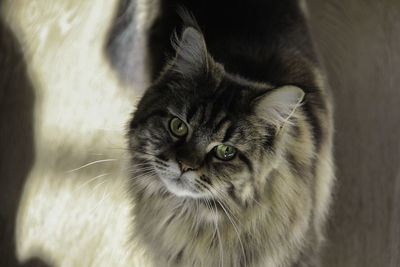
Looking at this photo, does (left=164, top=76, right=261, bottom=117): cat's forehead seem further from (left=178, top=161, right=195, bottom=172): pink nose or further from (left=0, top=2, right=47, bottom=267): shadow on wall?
(left=0, top=2, right=47, bottom=267): shadow on wall

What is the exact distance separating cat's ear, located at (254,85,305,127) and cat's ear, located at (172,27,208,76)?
0.60 feet

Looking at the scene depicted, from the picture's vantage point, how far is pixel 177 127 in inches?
41.0

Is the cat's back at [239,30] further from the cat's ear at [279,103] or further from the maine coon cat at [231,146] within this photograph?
the cat's ear at [279,103]

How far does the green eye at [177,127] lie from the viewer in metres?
1.03

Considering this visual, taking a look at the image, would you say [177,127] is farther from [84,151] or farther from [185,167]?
[84,151]

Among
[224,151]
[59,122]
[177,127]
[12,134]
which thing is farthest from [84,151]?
[224,151]

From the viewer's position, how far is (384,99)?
153cm

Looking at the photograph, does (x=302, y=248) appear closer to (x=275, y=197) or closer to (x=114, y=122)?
(x=275, y=197)

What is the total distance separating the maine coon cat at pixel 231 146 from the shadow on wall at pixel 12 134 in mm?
421

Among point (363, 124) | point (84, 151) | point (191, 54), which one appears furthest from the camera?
point (363, 124)

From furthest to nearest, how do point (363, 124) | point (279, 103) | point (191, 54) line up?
point (363, 124) → point (191, 54) → point (279, 103)

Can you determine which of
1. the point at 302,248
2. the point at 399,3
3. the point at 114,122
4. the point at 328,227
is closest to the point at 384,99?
the point at 399,3

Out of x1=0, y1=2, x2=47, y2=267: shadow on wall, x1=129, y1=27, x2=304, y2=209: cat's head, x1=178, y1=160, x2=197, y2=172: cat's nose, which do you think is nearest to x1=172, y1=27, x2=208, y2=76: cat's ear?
x1=129, y1=27, x2=304, y2=209: cat's head

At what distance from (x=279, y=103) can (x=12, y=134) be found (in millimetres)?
914
